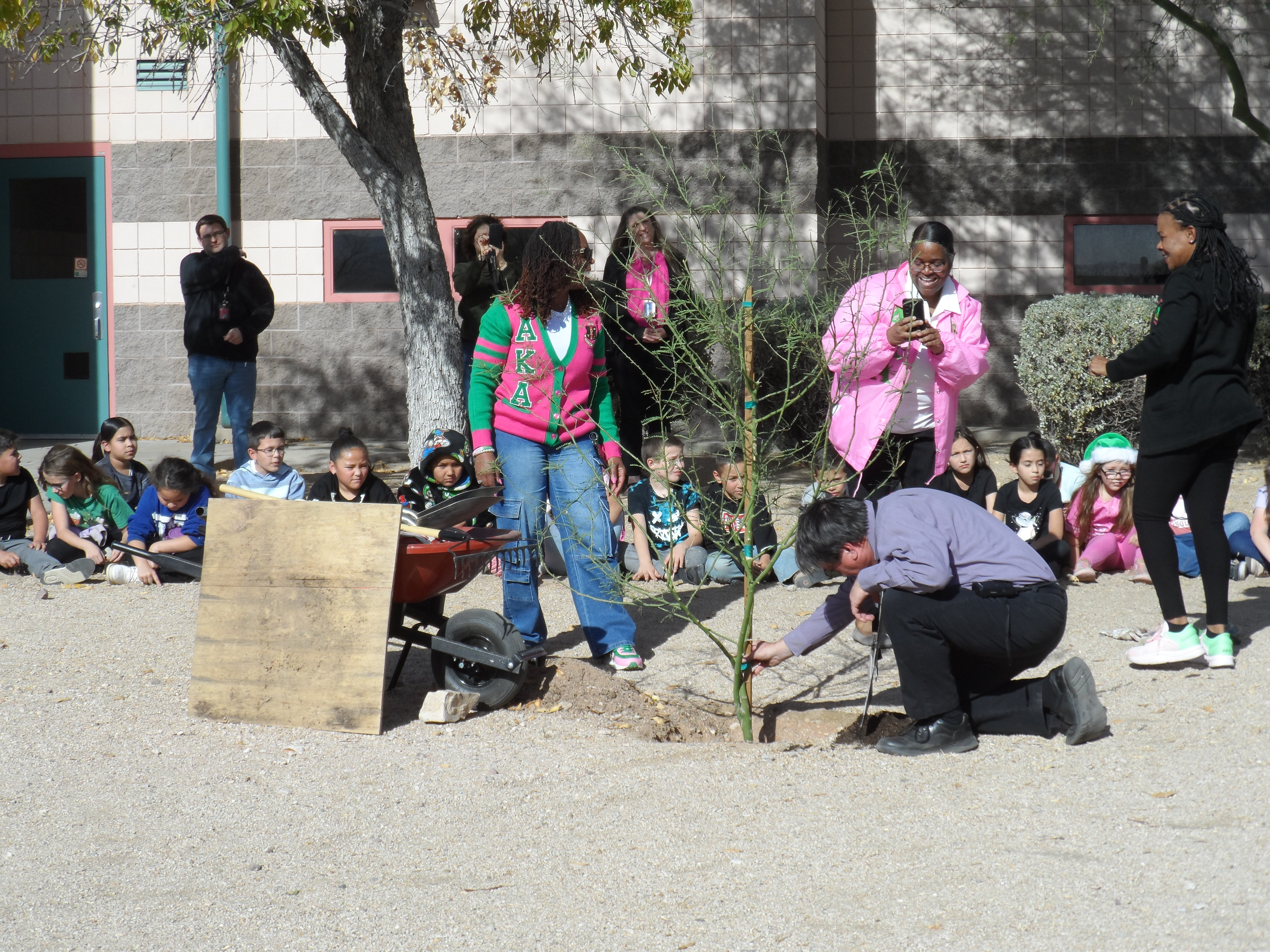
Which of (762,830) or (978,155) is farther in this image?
(978,155)

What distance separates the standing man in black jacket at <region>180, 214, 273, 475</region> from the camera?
8648mm

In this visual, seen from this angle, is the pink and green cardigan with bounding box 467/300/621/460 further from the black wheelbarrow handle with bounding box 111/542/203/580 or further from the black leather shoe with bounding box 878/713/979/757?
the black leather shoe with bounding box 878/713/979/757

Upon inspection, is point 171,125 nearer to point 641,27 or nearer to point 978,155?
point 641,27

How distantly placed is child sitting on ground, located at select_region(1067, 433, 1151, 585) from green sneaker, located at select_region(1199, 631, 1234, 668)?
1676mm

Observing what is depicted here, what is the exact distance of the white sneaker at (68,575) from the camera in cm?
667

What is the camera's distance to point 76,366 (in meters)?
11.4

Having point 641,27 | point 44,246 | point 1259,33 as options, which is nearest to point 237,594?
→ point 641,27

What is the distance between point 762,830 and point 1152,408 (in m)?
2.47

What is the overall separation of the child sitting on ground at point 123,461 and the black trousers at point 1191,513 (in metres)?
5.45

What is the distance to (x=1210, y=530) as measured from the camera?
4.76m

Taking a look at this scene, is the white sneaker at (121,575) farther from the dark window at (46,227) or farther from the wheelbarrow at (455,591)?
the dark window at (46,227)

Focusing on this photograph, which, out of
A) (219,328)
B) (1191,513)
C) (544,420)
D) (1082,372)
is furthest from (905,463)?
(219,328)

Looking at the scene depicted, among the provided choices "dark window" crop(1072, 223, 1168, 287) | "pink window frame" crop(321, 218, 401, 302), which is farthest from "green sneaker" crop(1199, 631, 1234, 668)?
"pink window frame" crop(321, 218, 401, 302)

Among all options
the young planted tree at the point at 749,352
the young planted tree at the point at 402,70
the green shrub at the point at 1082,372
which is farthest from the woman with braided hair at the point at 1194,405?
the green shrub at the point at 1082,372
